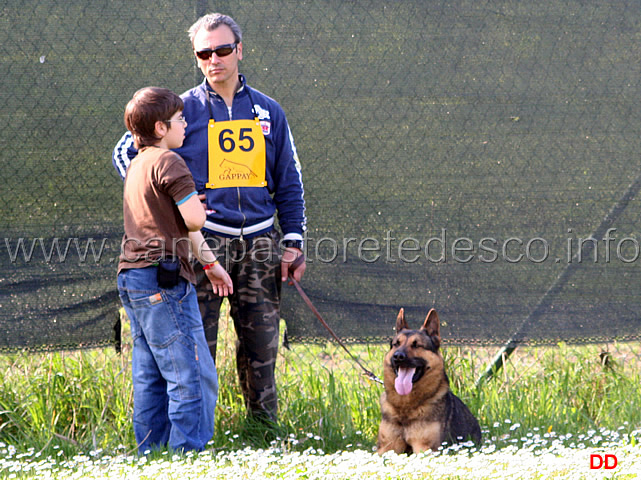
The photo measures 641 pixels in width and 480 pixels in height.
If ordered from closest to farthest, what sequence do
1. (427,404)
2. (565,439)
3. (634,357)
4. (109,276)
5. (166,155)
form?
(166,155), (427,404), (565,439), (109,276), (634,357)

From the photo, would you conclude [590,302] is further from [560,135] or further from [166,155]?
[166,155]

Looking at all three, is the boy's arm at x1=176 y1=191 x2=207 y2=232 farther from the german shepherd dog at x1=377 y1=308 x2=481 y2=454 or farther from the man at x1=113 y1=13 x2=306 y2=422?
the german shepherd dog at x1=377 y1=308 x2=481 y2=454

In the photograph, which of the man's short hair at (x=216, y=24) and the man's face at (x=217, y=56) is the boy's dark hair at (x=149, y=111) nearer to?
the man's face at (x=217, y=56)

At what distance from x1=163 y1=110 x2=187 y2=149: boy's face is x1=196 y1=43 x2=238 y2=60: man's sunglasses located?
1.71 feet

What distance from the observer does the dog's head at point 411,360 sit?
3639mm

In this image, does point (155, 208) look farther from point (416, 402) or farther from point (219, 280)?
point (416, 402)

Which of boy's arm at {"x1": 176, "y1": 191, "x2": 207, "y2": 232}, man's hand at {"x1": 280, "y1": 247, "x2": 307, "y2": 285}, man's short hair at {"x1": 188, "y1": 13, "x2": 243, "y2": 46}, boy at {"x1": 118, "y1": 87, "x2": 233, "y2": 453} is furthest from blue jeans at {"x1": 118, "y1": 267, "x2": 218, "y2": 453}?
man's short hair at {"x1": 188, "y1": 13, "x2": 243, "y2": 46}

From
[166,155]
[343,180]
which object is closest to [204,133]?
[166,155]

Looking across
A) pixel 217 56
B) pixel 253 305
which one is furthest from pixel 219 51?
pixel 253 305

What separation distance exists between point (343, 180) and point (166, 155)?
4.61 feet

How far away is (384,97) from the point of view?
4.29m

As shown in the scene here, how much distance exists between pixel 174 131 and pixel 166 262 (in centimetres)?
64

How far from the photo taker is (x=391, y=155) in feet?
14.2

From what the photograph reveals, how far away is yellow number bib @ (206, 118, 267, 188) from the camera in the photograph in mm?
3803
